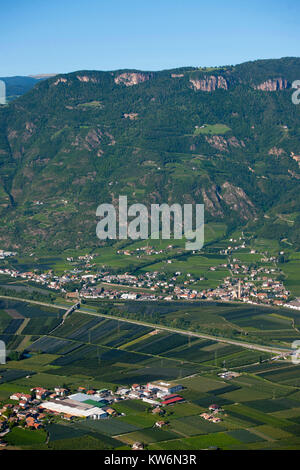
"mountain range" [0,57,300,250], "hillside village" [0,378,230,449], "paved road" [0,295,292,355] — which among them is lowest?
"paved road" [0,295,292,355]

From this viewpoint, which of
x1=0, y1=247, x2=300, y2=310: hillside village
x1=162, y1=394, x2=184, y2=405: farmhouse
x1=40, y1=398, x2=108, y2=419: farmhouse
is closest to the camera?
x1=40, y1=398, x2=108, y2=419: farmhouse

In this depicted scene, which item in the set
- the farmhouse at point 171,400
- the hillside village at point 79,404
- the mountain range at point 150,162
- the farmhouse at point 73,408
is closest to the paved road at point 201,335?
the hillside village at point 79,404

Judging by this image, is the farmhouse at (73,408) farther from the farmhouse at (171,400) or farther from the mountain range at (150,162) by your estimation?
the mountain range at (150,162)

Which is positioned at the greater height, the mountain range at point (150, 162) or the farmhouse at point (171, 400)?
the mountain range at point (150, 162)

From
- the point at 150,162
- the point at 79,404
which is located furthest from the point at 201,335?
the point at 150,162

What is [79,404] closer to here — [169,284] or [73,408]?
[73,408]

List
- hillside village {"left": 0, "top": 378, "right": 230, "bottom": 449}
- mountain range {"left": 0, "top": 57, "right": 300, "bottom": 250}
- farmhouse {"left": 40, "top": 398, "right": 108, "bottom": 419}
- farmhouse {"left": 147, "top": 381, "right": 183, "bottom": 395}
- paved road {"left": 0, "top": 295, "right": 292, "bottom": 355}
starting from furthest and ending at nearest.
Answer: mountain range {"left": 0, "top": 57, "right": 300, "bottom": 250} → paved road {"left": 0, "top": 295, "right": 292, "bottom": 355} → farmhouse {"left": 147, "top": 381, "right": 183, "bottom": 395} → farmhouse {"left": 40, "top": 398, "right": 108, "bottom": 419} → hillside village {"left": 0, "top": 378, "right": 230, "bottom": 449}

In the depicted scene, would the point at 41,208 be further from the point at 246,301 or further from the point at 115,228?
the point at 246,301

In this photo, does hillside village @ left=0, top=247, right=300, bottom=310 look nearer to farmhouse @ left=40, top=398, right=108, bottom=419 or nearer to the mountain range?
the mountain range

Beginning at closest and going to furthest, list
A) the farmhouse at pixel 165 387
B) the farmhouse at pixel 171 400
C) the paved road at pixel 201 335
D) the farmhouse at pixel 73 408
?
the farmhouse at pixel 73 408
the farmhouse at pixel 171 400
the farmhouse at pixel 165 387
the paved road at pixel 201 335

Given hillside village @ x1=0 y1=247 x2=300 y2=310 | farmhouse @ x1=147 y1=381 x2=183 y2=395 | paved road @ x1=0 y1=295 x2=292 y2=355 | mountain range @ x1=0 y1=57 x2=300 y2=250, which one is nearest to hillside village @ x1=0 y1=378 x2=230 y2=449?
farmhouse @ x1=147 y1=381 x2=183 y2=395
